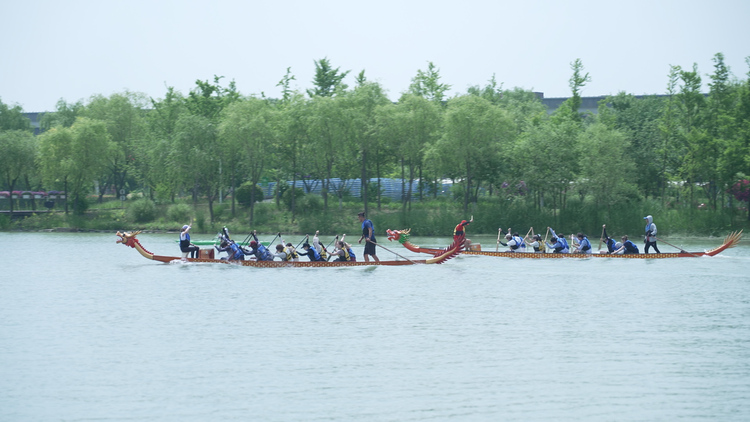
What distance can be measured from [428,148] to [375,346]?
44152 mm

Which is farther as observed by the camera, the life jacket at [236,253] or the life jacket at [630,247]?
the life jacket at [630,247]

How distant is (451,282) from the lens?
96.9ft

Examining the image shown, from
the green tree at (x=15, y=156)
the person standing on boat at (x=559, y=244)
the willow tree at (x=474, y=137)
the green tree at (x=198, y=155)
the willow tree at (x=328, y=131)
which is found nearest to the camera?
the person standing on boat at (x=559, y=244)

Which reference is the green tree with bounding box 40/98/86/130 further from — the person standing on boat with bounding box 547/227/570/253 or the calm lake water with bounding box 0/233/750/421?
the person standing on boat with bounding box 547/227/570/253

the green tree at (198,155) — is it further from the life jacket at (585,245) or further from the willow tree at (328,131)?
the life jacket at (585,245)

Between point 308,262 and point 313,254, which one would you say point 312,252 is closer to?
point 313,254

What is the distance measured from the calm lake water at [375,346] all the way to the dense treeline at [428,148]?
25417mm

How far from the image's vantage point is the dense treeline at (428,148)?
55.8m

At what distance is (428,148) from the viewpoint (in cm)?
6081

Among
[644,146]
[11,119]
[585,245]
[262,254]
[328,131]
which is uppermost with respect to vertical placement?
[11,119]

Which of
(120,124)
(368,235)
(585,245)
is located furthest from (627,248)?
(120,124)

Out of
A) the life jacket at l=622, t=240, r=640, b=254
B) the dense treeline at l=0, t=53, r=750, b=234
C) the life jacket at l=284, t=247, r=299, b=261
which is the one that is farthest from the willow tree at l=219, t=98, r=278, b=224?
the life jacket at l=622, t=240, r=640, b=254

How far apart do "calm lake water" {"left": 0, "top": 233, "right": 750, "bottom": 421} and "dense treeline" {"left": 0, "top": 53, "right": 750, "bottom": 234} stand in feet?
83.4

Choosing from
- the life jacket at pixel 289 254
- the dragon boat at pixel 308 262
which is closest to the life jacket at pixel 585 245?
the dragon boat at pixel 308 262
